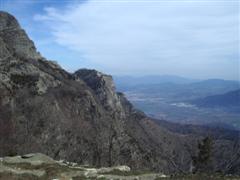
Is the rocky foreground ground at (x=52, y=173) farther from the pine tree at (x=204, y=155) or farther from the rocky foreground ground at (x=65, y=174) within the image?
the pine tree at (x=204, y=155)

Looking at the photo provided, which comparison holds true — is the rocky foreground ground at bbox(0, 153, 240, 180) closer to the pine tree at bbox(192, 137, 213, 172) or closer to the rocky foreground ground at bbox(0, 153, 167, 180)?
the rocky foreground ground at bbox(0, 153, 167, 180)

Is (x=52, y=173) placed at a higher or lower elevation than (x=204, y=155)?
higher

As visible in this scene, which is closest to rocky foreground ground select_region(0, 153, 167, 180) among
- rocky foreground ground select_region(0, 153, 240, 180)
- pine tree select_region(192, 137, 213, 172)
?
rocky foreground ground select_region(0, 153, 240, 180)

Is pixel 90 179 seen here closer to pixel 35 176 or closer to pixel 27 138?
pixel 35 176

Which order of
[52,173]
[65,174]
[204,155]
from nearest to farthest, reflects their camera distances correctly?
[65,174]
[52,173]
[204,155]

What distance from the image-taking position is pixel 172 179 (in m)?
37.7

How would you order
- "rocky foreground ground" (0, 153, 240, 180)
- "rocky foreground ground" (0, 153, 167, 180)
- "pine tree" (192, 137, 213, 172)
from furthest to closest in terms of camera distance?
"pine tree" (192, 137, 213, 172) → "rocky foreground ground" (0, 153, 167, 180) → "rocky foreground ground" (0, 153, 240, 180)

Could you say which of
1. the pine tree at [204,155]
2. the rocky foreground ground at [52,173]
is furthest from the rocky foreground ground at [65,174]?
the pine tree at [204,155]

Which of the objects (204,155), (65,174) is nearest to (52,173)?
(65,174)

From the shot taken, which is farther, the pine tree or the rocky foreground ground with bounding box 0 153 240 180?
the pine tree

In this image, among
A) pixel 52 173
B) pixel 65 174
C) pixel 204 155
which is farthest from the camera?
pixel 204 155

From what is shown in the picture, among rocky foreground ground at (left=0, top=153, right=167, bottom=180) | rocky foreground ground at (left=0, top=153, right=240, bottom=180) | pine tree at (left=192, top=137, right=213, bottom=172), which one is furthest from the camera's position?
pine tree at (left=192, top=137, right=213, bottom=172)

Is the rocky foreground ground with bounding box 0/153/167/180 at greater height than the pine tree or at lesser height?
greater

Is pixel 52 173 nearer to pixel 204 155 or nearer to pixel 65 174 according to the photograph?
pixel 65 174
